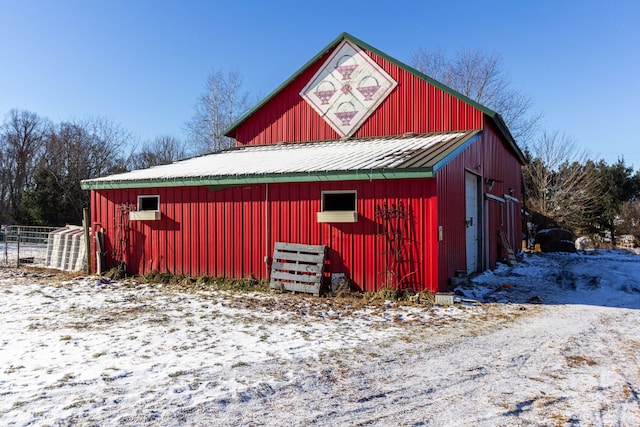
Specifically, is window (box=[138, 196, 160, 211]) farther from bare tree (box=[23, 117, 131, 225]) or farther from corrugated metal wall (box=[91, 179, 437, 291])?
bare tree (box=[23, 117, 131, 225])

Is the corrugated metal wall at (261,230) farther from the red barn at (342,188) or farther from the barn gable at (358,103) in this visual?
the barn gable at (358,103)

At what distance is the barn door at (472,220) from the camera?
10.7 metres

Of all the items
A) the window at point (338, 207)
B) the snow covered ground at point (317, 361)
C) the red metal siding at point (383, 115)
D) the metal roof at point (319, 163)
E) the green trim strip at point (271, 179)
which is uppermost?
the red metal siding at point (383, 115)

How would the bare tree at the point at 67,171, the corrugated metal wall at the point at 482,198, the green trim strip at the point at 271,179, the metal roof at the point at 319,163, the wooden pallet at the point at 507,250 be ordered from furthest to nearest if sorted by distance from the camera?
the bare tree at the point at 67,171
the wooden pallet at the point at 507,250
the corrugated metal wall at the point at 482,198
the metal roof at the point at 319,163
the green trim strip at the point at 271,179

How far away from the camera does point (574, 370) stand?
4410mm

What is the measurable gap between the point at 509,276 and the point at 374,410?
30.4 ft

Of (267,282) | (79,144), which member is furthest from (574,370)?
(79,144)

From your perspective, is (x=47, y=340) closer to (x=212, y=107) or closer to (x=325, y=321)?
(x=325, y=321)

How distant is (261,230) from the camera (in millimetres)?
9641

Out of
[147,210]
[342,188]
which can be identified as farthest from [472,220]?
[147,210]

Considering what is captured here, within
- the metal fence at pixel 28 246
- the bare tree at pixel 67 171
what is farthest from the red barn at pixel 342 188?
the bare tree at pixel 67 171

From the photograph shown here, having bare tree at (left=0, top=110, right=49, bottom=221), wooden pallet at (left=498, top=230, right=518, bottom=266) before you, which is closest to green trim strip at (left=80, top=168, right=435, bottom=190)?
wooden pallet at (left=498, top=230, right=518, bottom=266)

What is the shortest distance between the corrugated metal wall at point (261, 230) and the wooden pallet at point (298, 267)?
0.73 feet

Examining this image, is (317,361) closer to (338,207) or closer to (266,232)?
(338,207)
